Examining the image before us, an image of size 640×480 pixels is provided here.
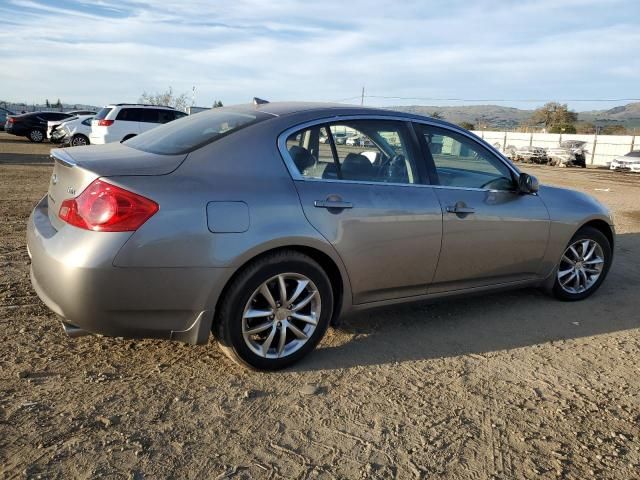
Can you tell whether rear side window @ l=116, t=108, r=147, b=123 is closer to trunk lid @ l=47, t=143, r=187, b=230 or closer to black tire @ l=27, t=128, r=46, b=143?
black tire @ l=27, t=128, r=46, b=143

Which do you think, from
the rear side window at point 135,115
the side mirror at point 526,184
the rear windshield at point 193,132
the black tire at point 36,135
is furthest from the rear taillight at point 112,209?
the black tire at point 36,135

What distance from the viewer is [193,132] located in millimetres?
3615

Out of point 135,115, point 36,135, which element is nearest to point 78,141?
point 135,115

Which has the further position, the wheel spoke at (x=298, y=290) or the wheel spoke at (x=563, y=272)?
the wheel spoke at (x=563, y=272)

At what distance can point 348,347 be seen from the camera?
12.5 feet

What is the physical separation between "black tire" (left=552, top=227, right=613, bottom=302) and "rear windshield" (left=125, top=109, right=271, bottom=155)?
3.07 meters

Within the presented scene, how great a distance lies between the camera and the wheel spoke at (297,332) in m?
3.38

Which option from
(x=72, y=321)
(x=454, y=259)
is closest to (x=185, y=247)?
(x=72, y=321)

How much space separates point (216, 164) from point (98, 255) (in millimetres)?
822

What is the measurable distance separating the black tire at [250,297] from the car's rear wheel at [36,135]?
26.5 meters

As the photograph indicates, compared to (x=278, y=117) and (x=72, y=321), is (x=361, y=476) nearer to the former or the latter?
(x=72, y=321)

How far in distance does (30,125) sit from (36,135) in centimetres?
51

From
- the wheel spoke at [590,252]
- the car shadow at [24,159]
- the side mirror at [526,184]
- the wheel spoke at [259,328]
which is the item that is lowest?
the car shadow at [24,159]

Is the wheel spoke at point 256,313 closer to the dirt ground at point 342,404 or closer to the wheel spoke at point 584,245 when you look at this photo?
the dirt ground at point 342,404
